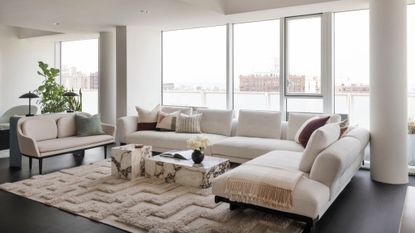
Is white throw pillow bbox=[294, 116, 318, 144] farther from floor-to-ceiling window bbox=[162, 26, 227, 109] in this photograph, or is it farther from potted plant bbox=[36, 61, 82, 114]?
Result: potted plant bbox=[36, 61, 82, 114]

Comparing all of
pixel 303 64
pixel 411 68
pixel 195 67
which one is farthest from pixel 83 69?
pixel 411 68

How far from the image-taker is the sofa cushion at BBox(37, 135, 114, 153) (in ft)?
16.5

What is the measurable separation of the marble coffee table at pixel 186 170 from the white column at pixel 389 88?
7.00 ft

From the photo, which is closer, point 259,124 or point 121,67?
point 259,124

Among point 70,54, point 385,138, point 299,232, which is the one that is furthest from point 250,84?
point 70,54

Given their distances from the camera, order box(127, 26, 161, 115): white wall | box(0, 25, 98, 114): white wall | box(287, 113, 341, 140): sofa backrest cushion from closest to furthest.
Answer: box(287, 113, 341, 140): sofa backrest cushion < box(127, 26, 161, 115): white wall < box(0, 25, 98, 114): white wall

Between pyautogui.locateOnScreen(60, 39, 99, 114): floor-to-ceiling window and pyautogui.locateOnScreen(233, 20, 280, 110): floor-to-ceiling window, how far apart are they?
4053 millimetres

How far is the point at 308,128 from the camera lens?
4879 millimetres

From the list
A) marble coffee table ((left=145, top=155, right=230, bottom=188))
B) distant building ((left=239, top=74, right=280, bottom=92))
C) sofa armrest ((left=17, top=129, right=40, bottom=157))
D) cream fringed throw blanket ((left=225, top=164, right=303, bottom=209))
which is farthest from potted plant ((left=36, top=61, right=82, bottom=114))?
cream fringed throw blanket ((left=225, top=164, right=303, bottom=209))

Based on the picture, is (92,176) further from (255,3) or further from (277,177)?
(255,3)

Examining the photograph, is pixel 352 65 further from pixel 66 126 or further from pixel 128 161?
pixel 66 126

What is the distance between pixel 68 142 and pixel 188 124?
6.61ft

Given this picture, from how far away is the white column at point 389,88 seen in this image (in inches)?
174

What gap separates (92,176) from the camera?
15.6 feet
